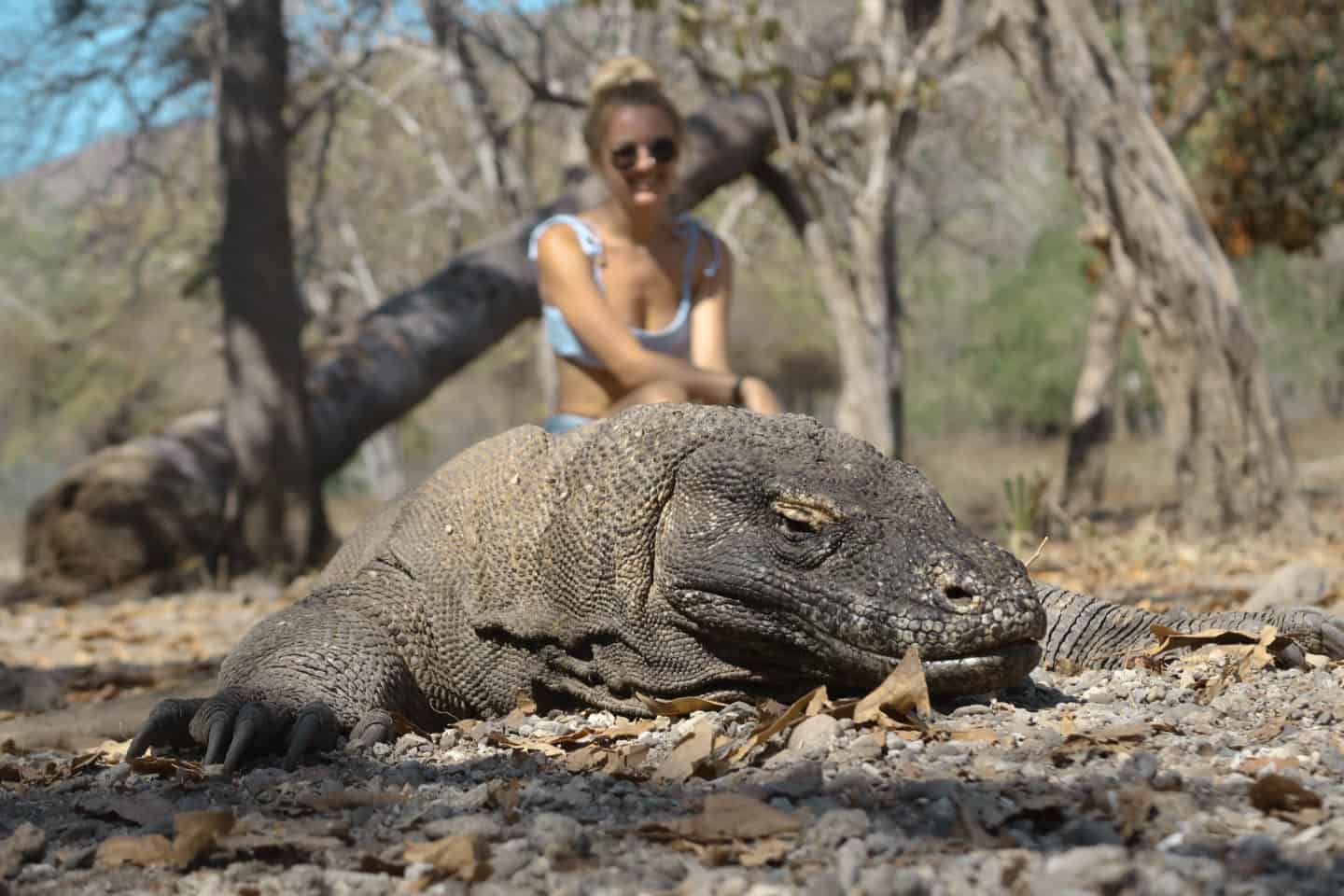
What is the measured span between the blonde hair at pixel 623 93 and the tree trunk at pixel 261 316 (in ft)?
15.1

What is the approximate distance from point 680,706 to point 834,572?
431 millimetres

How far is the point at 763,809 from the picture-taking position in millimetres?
2047

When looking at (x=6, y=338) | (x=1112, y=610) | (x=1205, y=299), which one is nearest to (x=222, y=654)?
(x=1112, y=610)

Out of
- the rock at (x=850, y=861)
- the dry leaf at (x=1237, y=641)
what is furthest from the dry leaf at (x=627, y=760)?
the dry leaf at (x=1237, y=641)

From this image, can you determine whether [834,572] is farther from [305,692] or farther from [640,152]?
[640,152]

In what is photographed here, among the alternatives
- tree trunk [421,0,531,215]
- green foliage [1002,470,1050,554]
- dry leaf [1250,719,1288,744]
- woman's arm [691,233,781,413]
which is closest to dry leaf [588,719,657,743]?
dry leaf [1250,719,1288,744]

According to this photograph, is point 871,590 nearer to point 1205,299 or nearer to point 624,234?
point 624,234

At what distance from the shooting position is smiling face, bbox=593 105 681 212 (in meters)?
4.79

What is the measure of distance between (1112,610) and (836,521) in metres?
1.12

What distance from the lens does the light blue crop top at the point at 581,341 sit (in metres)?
4.79

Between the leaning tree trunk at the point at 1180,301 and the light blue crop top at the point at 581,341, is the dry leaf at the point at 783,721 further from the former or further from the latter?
the leaning tree trunk at the point at 1180,301

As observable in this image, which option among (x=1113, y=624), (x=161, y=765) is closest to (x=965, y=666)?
(x=1113, y=624)

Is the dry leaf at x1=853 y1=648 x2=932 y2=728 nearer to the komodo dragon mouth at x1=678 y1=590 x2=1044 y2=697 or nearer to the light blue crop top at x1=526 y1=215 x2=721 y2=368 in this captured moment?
the komodo dragon mouth at x1=678 y1=590 x2=1044 y2=697

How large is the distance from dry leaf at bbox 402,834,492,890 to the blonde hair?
3.35 meters
